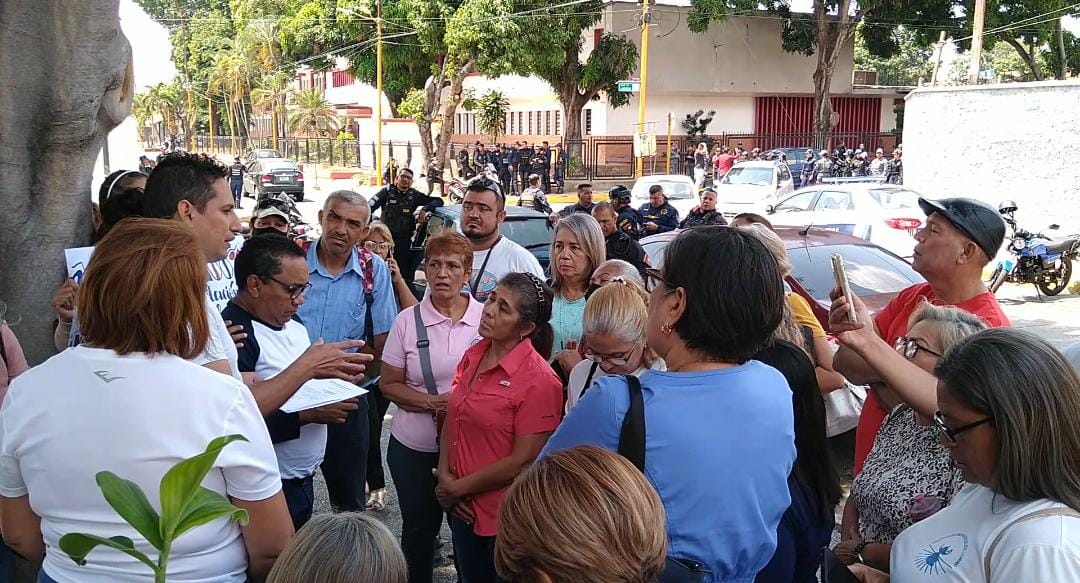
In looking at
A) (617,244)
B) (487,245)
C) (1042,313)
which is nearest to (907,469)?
(487,245)

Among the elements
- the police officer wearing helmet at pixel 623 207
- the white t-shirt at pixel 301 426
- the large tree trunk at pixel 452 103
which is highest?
the large tree trunk at pixel 452 103

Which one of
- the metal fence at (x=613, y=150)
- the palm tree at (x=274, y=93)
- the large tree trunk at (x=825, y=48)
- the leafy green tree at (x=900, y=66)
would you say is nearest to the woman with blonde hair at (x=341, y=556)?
the metal fence at (x=613, y=150)

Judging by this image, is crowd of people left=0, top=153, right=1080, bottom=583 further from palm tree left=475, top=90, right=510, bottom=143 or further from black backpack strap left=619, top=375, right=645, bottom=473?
palm tree left=475, top=90, right=510, bottom=143

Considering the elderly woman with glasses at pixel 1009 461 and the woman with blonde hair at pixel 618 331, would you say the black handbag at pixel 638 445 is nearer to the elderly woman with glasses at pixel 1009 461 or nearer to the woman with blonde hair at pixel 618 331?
the elderly woman with glasses at pixel 1009 461

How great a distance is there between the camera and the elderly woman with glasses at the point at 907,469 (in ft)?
8.26

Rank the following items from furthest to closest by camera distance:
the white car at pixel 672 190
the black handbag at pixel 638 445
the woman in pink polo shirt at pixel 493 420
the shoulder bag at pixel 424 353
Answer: the white car at pixel 672 190, the shoulder bag at pixel 424 353, the woman in pink polo shirt at pixel 493 420, the black handbag at pixel 638 445

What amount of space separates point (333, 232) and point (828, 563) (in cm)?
311

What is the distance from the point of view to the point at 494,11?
2916 centimetres

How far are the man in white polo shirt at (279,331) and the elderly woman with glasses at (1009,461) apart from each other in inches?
84.0

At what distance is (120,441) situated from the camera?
1.97 m

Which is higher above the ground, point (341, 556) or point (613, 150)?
point (613, 150)

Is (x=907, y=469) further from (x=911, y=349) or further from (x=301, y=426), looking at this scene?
(x=301, y=426)

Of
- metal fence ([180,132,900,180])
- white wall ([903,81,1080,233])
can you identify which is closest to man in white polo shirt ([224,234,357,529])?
white wall ([903,81,1080,233])

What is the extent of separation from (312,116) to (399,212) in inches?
1873
